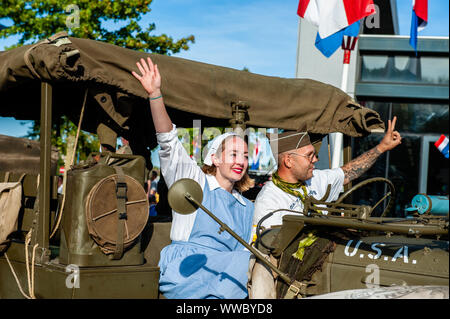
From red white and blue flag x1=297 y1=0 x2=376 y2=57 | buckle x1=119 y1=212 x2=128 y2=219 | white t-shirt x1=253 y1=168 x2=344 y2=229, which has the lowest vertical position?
buckle x1=119 y1=212 x2=128 y2=219

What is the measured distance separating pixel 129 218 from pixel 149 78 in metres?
0.94

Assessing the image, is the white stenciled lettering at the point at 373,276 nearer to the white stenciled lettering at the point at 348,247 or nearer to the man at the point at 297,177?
the white stenciled lettering at the point at 348,247

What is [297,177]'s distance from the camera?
13.8ft

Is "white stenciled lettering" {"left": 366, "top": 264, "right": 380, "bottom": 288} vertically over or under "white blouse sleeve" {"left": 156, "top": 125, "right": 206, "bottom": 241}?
under

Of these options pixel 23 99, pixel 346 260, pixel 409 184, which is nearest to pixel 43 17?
→ pixel 23 99

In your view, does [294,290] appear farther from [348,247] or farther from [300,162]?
[300,162]

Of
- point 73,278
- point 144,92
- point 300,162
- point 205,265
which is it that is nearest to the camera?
point 73,278

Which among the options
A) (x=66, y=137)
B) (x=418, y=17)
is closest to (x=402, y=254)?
(x=418, y=17)

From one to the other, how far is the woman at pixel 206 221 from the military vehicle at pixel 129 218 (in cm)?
12

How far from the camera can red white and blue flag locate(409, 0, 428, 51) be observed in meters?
6.98

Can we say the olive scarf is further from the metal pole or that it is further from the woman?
the metal pole

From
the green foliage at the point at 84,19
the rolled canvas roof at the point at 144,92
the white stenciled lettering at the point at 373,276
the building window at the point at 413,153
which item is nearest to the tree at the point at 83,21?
the green foliage at the point at 84,19

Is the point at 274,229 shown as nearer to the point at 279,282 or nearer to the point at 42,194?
the point at 279,282

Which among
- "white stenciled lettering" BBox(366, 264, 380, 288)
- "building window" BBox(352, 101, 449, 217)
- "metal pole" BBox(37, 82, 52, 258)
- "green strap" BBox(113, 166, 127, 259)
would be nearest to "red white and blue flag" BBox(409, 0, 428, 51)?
"white stenciled lettering" BBox(366, 264, 380, 288)
